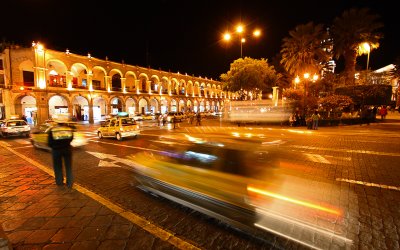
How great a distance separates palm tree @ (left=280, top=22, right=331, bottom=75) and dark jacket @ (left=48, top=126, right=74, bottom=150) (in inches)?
1198

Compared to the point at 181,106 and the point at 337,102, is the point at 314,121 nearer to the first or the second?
the point at 337,102

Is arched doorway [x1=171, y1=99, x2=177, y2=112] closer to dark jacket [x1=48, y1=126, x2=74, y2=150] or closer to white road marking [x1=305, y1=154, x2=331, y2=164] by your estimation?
white road marking [x1=305, y1=154, x2=331, y2=164]

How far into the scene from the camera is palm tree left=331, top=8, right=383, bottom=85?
968 inches

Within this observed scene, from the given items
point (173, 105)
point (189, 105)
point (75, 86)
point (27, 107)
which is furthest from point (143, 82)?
point (27, 107)

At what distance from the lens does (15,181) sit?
20.4 ft

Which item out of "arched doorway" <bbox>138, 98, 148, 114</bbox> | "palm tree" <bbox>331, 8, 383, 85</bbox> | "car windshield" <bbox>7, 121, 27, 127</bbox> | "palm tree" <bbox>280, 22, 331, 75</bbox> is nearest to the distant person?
"palm tree" <bbox>331, 8, 383, 85</bbox>

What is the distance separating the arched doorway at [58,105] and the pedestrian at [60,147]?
Result: 34359mm

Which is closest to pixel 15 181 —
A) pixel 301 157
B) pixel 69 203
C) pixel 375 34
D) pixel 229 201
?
pixel 69 203

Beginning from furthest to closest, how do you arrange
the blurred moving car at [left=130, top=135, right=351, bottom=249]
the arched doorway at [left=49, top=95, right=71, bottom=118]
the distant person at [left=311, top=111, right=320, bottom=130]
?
1. the arched doorway at [left=49, top=95, right=71, bottom=118]
2. the distant person at [left=311, top=111, right=320, bottom=130]
3. the blurred moving car at [left=130, top=135, right=351, bottom=249]

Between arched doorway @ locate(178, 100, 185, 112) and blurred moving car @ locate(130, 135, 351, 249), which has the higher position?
arched doorway @ locate(178, 100, 185, 112)

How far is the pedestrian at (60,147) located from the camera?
545 centimetres

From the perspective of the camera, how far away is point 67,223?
388 centimetres

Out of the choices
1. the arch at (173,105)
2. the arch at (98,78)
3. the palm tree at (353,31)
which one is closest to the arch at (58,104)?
the arch at (98,78)

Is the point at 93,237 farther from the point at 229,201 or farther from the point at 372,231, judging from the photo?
the point at 372,231
